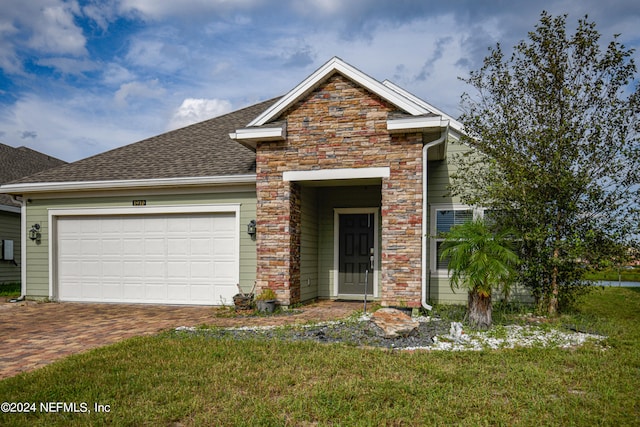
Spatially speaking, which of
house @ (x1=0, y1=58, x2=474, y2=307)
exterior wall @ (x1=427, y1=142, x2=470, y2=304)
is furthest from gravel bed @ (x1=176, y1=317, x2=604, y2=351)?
exterior wall @ (x1=427, y1=142, x2=470, y2=304)

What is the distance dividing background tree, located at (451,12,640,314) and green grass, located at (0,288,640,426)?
7.95 feet

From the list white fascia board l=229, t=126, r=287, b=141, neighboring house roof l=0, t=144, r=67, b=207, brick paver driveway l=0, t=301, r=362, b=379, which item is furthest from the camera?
neighboring house roof l=0, t=144, r=67, b=207

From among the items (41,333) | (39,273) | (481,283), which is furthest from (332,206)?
(39,273)

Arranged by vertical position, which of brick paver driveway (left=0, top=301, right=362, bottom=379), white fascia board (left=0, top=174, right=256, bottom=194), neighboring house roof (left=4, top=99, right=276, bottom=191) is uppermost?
neighboring house roof (left=4, top=99, right=276, bottom=191)

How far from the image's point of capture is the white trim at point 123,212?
10.9 m

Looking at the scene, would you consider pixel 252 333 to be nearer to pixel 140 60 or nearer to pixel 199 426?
pixel 199 426

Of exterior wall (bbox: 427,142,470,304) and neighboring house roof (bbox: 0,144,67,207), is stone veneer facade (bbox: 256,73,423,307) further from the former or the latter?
neighboring house roof (bbox: 0,144,67,207)

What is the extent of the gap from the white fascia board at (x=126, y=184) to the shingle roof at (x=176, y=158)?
0.16 metres

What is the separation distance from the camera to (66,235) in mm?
12180

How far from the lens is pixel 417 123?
8.83 metres

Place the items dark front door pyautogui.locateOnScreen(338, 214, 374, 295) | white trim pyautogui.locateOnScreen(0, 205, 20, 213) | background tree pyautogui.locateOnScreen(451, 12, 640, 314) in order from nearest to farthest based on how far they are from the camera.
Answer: background tree pyautogui.locateOnScreen(451, 12, 640, 314) → dark front door pyautogui.locateOnScreen(338, 214, 374, 295) → white trim pyautogui.locateOnScreen(0, 205, 20, 213)

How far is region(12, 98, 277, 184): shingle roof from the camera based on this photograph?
11375mm

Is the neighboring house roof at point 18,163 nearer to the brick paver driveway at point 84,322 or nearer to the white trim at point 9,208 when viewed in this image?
the white trim at point 9,208

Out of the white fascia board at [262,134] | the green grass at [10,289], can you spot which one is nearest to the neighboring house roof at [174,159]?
the white fascia board at [262,134]
